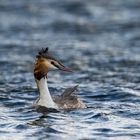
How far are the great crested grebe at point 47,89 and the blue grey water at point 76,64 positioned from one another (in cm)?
29

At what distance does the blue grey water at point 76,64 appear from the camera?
15.5 m

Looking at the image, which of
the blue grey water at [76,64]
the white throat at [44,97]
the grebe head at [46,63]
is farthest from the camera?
the white throat at [44,97]

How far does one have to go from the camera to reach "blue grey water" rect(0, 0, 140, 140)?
51.0 ft

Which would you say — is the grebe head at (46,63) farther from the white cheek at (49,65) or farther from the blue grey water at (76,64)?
the blue grey water at (76,64)

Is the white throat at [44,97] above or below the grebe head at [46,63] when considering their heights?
below

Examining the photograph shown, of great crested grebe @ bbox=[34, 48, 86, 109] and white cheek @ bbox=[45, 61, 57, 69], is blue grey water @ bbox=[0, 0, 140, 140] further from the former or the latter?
white cheek @ bbox=[45, 61, 57, 69]

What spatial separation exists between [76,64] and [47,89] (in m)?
6.07

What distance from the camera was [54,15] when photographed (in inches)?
1224

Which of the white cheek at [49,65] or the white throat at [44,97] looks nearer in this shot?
the white cheek at [49,65]

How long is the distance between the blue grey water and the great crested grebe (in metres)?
0.29

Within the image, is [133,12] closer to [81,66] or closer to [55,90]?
[81,66]

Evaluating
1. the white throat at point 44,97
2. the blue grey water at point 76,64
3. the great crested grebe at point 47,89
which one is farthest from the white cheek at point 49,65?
the blue grey water at point 76,64

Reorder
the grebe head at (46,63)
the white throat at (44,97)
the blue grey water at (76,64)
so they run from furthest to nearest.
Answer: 1. the white throat at (44,97)
2. the grebe head at (46,63)
3. the blue grey water at (76,64)

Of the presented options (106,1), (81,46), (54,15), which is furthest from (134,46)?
(106,1)
